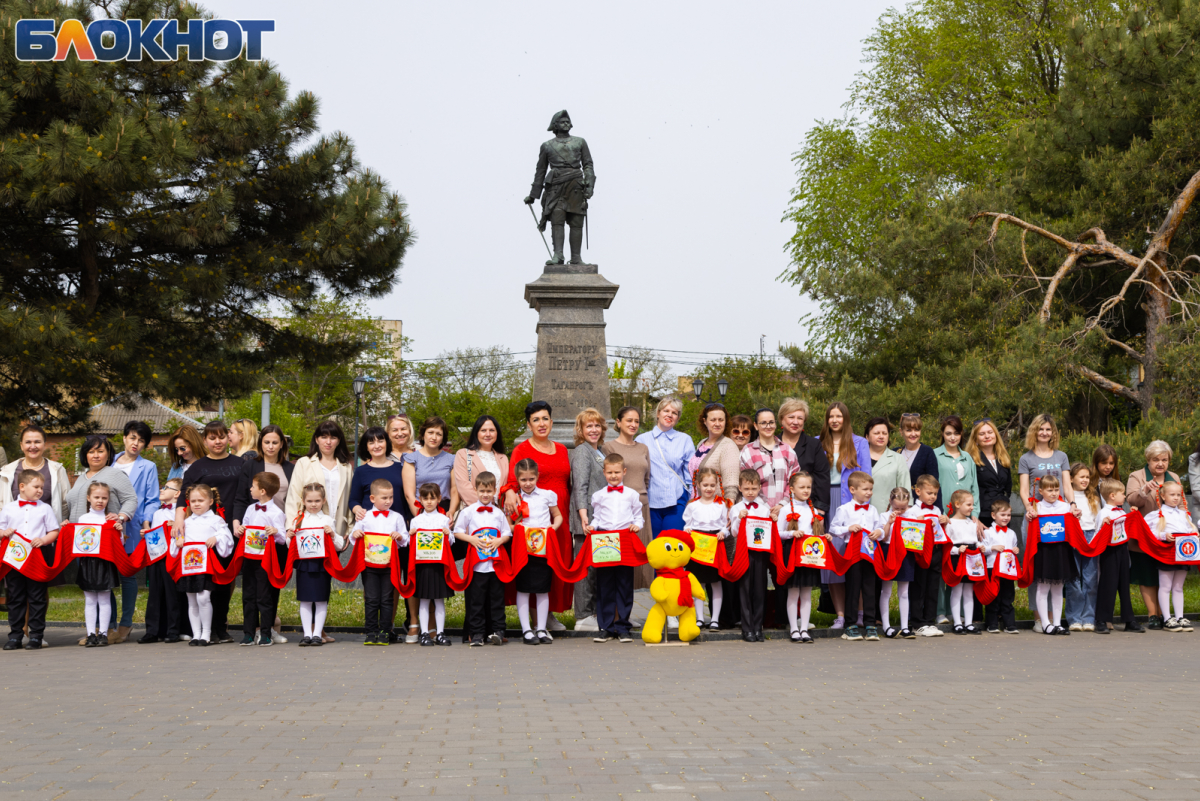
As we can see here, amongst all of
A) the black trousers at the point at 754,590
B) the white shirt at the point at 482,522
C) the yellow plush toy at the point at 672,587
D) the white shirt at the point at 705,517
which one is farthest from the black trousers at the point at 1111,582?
the white shirt at the point at 482,522

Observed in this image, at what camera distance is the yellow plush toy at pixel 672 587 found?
8.97 m

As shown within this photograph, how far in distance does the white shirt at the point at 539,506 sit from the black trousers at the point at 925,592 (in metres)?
3.13

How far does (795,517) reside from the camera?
9.36 metres

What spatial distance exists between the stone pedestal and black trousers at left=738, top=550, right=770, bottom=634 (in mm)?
4767

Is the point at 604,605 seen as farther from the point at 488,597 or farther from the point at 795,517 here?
the point at 795,517

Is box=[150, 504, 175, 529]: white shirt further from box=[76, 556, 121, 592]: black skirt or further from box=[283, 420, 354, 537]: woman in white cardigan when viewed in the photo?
box=[283, 420, 354, 537]: woman in white cardigan

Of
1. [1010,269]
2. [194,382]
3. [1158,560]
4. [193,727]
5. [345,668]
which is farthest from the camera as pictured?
[1010,269]

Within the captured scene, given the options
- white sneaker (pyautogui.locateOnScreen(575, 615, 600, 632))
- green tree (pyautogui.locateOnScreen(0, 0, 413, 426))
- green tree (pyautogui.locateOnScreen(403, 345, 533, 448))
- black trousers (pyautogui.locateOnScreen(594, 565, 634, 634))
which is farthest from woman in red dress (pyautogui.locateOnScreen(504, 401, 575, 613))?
green tree (pyautogui.locateOnScreen(403, 345, 533, 448))

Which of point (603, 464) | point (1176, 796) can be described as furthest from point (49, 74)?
point (1176, 796)

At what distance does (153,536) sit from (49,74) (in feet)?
26.1

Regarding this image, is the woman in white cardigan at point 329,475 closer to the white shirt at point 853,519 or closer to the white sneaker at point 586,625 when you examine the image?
the white sneaker at point 586,625

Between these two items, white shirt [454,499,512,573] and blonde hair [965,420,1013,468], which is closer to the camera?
white shirt [454,499,512,573]

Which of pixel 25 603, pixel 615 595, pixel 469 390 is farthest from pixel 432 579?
pixel 469 390

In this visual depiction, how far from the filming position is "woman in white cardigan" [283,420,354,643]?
9.56 meters
